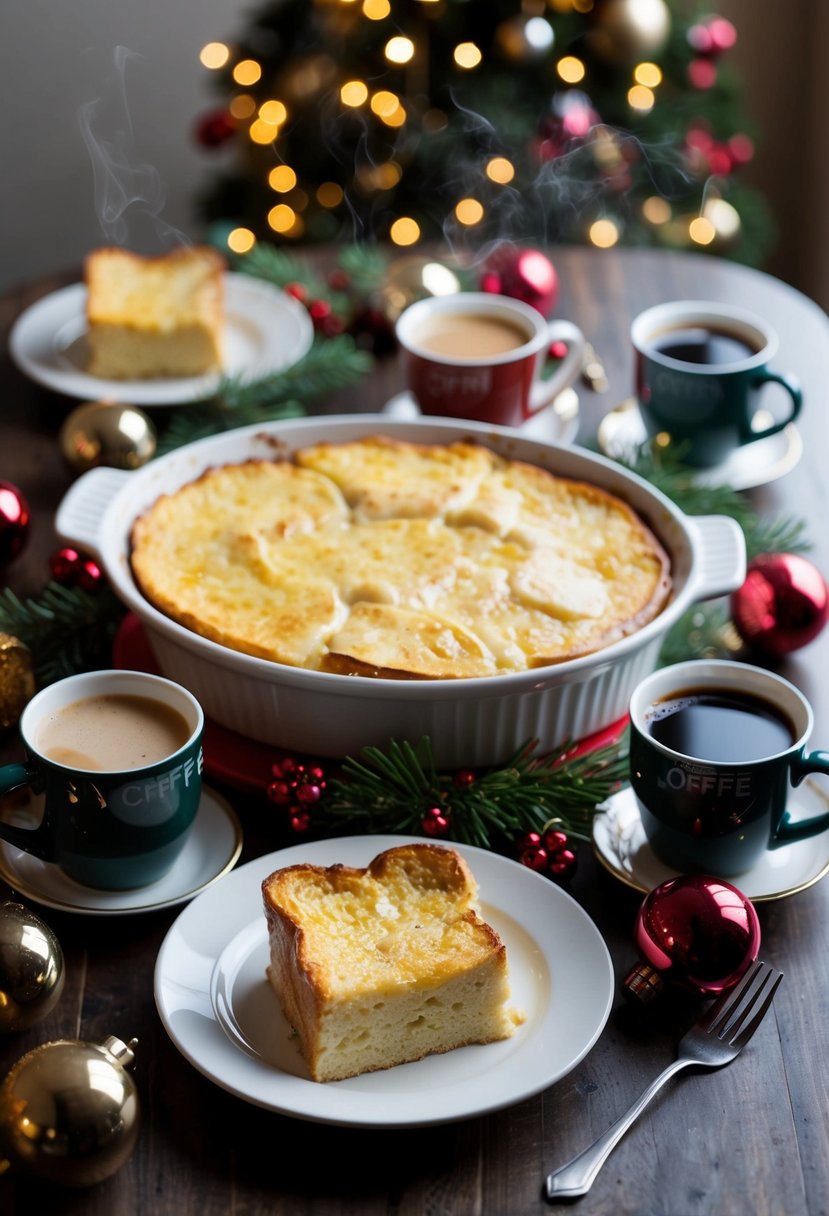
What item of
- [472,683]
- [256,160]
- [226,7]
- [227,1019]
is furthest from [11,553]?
[226,7]

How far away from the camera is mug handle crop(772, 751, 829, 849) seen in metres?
1.22

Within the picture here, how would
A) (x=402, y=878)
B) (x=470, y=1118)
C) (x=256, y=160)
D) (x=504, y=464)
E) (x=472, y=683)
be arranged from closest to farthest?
(x=470, y=1118) → (x=402, y=878) → (x=472, y=683) → (x=504, y=464) → (x=256, y=160)

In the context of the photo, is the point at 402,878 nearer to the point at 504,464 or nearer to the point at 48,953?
the point at 48,953

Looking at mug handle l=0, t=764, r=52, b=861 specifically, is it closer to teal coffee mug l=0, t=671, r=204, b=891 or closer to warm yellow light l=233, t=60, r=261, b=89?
teal coffee mug l=0, t=671, r=204, b=891

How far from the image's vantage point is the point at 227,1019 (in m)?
1.08

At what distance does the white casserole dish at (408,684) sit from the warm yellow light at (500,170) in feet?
5.32

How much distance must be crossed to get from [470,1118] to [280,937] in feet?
0.68

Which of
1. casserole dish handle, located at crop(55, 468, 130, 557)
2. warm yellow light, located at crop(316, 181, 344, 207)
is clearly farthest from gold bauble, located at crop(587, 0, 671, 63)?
casserole dish handle, located at crop(55, 468, 130, 557)

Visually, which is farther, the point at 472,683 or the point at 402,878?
the point at 472,683

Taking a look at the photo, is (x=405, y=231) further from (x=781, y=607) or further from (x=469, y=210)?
(x=781, y=607)

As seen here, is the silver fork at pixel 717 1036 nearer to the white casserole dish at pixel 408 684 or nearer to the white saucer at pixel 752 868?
the white saucer at pixel 752 868

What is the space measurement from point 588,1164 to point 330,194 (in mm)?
2677

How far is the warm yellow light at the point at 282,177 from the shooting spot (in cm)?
324

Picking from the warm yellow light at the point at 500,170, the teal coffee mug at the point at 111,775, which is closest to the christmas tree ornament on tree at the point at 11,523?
the teal coffee mug at the point at 111,775
